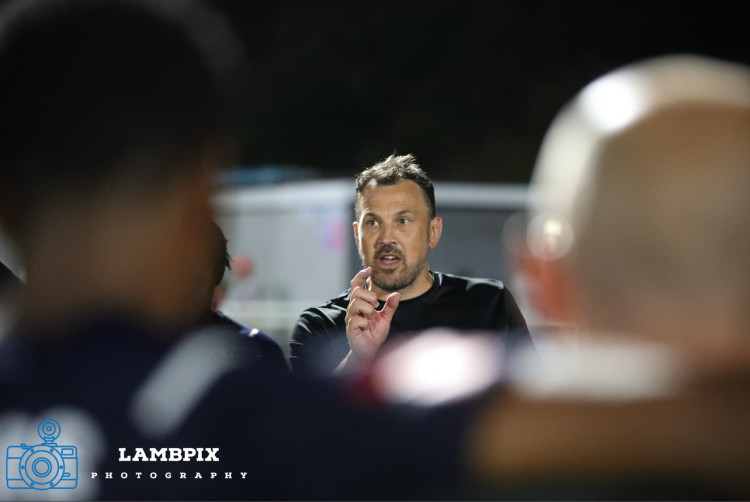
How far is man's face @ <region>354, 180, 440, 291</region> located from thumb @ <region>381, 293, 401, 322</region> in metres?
0.10

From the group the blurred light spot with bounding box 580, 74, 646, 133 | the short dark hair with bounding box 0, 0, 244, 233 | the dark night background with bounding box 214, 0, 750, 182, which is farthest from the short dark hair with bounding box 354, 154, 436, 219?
the dark night background with bounding box 214, 0, 750, 182

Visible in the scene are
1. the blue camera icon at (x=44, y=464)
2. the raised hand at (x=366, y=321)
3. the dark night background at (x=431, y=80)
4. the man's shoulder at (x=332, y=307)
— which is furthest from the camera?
the dark night background at (x=431, y=80)

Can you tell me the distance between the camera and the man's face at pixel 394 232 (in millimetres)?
1430

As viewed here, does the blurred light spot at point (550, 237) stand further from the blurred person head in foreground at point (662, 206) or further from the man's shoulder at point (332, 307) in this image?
the man's shoulder at point (332, 307)

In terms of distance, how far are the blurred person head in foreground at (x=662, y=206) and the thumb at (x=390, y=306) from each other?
0.56 meters

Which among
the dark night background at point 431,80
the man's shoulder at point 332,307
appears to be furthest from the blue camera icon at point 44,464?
the dark night background at point 431,80

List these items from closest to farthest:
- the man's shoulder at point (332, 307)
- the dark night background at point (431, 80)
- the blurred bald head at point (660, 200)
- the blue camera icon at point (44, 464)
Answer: the blurred bald head at point (660, 200) < the blue camera icon at point (44, 464) < the man's shoulder at point (332, 307) < the dark night background at point (431, 80)

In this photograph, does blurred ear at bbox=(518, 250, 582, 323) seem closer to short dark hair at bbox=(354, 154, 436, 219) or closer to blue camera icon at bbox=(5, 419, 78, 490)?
blue camera icon at bbox=(5, 419, 78, 490)

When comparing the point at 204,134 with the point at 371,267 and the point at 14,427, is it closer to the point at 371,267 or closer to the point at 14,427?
the point at 14,427

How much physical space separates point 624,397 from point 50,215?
1.51 feet

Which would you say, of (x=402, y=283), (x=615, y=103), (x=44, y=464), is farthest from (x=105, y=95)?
(x=402, y=283)

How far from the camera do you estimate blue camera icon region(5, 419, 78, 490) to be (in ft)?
2.70

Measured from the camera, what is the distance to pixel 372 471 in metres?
0.78

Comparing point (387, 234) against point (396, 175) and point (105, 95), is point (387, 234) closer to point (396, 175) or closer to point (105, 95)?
point (396, 175)
